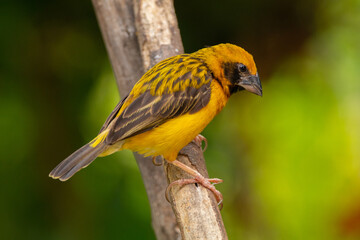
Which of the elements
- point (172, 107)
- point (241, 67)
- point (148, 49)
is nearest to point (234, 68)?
point (241, 67)

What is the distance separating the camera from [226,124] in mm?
4059

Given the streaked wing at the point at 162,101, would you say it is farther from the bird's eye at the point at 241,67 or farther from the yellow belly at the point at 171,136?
the bird's eye at the point at 241,67

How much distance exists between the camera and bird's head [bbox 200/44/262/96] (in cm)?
315

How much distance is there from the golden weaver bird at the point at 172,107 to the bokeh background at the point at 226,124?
0.77 m

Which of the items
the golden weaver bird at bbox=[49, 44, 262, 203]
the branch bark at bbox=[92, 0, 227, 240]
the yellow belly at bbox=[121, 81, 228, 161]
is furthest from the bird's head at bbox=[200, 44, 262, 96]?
the branch bark at bbox=[92, 0, 227, 240]

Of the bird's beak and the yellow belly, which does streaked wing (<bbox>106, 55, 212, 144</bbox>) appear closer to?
the yellow belly

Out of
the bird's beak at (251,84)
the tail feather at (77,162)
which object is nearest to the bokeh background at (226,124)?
the bird's beak at (251,84)

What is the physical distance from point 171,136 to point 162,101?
20cm

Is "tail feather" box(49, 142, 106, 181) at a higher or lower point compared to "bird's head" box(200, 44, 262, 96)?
lower

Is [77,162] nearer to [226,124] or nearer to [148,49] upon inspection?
[148,49]

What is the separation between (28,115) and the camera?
4277 millimetres

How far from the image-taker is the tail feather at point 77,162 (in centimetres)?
282

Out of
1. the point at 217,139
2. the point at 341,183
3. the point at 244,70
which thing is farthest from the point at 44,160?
the point at 341,183

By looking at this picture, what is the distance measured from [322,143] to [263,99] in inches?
19.3
